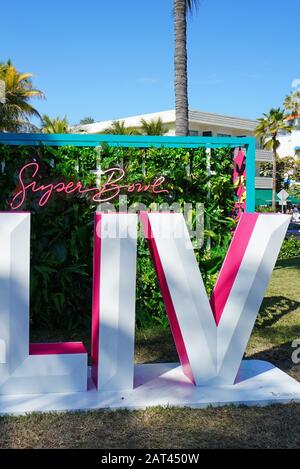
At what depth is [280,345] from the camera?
6441mm

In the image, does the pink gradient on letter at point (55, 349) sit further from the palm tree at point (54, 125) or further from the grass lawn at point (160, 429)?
the palm tree at point (54, 125)

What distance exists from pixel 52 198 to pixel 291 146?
183 ft

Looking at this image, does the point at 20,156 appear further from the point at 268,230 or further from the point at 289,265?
the point at 289,265

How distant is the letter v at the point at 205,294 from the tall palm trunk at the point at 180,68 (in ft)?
23.6

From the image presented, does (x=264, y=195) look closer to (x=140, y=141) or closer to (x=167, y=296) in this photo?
(x=140, y=141)

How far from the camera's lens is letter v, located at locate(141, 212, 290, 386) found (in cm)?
474

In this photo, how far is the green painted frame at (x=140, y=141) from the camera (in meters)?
6.67

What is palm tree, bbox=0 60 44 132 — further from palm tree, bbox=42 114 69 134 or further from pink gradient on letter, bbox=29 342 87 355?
pink gradient on letter, bbox=29 342 87 355

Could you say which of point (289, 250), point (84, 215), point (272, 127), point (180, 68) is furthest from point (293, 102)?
point (84, 215)

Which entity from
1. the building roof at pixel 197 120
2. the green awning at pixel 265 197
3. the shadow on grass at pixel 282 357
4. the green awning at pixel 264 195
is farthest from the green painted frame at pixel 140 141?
the green awning at pixel 264 195

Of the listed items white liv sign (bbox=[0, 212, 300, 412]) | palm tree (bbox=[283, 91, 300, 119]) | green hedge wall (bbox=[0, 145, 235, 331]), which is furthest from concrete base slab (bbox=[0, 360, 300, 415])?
palm tree (bbox=[283, 91, 300, 119])

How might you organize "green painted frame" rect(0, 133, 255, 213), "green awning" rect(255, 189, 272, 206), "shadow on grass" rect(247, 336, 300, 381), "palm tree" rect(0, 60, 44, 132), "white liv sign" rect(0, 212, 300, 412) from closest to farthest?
"white liv sign" rect(0, 212, 300, 412)
"shadow on grass" rect(247, 336, 300, 381)
"green painted frame" rect(0, 133, 255, 213)
"palm tree" rect(0, 60, 44, 132)
"green awning" rect(255, 189, 272, 206)

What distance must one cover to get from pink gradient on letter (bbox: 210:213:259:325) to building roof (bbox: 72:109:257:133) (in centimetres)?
3728

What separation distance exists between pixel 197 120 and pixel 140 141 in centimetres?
3823
